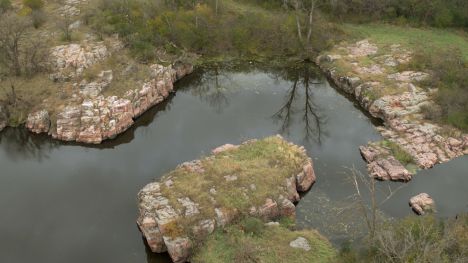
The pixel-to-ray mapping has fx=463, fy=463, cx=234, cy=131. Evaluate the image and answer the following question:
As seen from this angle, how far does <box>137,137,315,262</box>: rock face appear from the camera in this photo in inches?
1076

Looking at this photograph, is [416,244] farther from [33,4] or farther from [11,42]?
[33,4]

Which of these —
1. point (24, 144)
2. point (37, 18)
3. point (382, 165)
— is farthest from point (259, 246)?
point (37, 18)

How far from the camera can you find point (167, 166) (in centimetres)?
3522

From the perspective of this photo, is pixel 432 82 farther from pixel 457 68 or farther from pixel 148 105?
pixel 148 105

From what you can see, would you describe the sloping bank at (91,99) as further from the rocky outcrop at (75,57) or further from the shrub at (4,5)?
the shrub at (4,5)

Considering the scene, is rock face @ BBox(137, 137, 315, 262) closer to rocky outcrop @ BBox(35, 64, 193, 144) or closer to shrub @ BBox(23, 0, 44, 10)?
rocky outcrop @ BBox(35, 64, 193, 144)

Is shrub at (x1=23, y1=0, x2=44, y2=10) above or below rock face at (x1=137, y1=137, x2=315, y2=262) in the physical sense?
above

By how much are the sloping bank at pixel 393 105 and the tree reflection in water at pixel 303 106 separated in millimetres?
2405

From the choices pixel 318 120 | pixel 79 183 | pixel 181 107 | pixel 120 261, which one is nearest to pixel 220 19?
pixel 181 107

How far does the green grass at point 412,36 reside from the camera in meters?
52.7

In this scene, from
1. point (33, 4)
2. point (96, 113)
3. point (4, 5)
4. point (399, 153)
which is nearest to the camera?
point (399, 153)

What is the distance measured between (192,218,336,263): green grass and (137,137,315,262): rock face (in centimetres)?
92

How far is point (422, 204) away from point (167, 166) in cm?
1836

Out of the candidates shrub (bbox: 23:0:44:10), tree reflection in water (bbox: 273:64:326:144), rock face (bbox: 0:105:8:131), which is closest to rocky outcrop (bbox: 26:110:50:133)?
rock face (bbox: 0:105:8:131)
